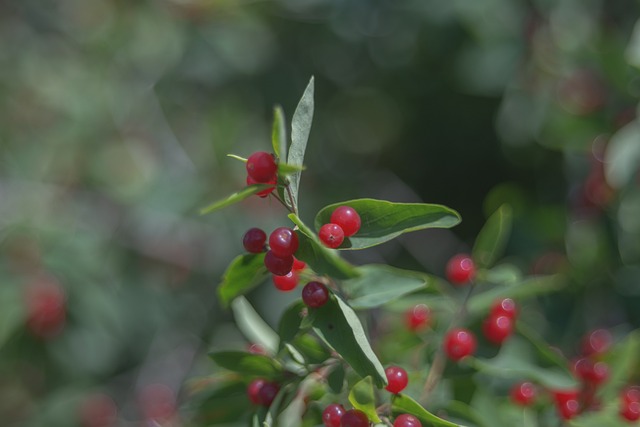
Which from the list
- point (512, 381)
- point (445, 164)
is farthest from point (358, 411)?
point (445, 164)

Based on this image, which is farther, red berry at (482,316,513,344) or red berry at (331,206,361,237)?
red berry at (482,316,513,344)

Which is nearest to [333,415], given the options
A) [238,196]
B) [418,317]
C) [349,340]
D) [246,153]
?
[349,340]

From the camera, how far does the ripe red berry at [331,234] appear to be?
117cm

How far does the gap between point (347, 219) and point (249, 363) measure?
345mm

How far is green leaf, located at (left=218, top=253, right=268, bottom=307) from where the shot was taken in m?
1.27

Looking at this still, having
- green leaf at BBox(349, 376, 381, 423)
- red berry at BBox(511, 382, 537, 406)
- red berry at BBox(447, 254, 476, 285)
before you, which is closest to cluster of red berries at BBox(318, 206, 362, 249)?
green leaf at BBox(349, 376, 381, 423)

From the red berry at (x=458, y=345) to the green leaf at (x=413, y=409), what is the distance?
26 centimetres

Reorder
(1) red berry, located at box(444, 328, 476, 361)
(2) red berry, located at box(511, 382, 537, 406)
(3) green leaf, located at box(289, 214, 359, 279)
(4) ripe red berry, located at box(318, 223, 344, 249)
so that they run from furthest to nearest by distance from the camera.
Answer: (2) red berry, located at box(511, 382, 537, 406), (1) red berry, located at box(444, 328, 476, 361), (4) ripe red berry, located at box(318, 223, 344, 249), (3) green leaf, located at box(289, 214, 359, 279)

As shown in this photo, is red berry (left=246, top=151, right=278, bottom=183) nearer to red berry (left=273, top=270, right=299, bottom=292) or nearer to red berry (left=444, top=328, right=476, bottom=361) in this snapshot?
red berry (left=273, top=270, right=299, bottom=292)

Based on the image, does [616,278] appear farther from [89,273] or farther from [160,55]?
[160,55]

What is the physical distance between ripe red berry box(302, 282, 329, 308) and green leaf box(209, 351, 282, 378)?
0.19 metres

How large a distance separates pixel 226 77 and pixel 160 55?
1.14 feet

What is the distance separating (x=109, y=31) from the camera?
155 inches

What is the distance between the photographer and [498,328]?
1.52 metres
